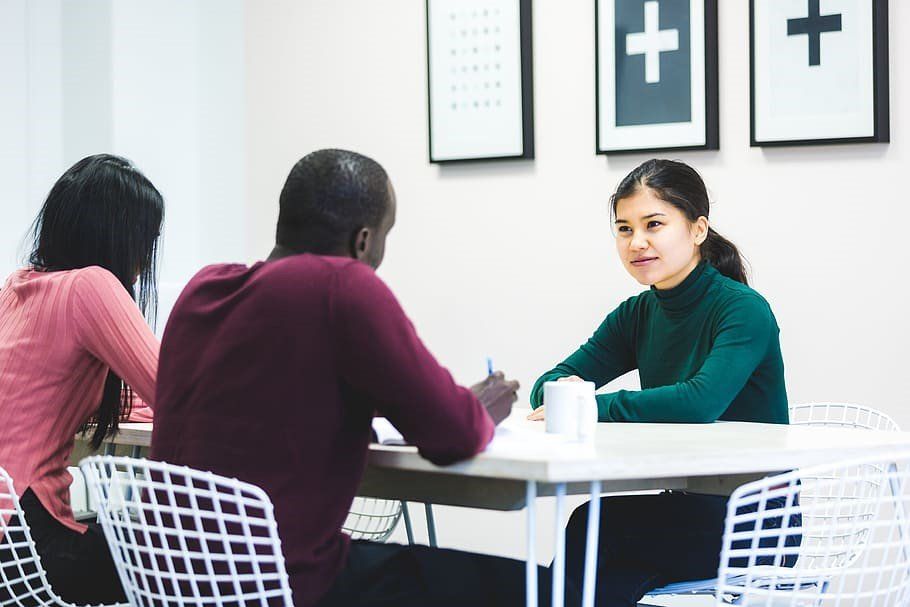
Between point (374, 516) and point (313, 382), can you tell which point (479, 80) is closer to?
point (374, 516)

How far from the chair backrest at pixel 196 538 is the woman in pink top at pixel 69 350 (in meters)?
0.37

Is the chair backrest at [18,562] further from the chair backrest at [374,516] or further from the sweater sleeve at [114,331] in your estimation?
the chair backrest at [374,516]

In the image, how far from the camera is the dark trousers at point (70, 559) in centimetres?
198

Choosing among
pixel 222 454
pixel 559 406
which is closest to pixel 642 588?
pixel 559 406

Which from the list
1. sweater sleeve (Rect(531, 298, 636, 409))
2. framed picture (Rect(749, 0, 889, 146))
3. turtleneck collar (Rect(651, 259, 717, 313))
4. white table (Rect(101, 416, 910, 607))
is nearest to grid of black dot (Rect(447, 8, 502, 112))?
framed picture (Rect(749, 0, 889, 146))

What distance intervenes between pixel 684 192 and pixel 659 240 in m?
0.13

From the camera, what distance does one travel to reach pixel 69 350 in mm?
2070

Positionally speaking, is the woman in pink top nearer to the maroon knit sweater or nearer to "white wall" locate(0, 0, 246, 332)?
the maroon knit sweater

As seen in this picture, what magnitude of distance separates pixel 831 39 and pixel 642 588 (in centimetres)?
180

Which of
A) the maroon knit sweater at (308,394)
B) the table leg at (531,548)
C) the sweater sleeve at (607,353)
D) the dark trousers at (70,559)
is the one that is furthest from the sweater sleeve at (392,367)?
the sweater sleeve at (607,353)

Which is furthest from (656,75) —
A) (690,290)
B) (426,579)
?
(426,579)

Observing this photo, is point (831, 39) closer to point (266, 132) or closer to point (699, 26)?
point (699, 26)

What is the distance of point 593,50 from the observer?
11.7ft

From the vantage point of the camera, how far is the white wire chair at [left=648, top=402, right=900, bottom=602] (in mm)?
2078
